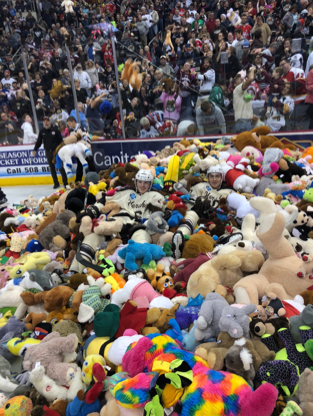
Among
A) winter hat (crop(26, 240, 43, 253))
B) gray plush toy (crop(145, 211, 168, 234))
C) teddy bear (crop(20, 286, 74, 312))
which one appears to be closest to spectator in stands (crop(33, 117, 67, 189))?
winter hat (crop(26, 240, 43, 253))

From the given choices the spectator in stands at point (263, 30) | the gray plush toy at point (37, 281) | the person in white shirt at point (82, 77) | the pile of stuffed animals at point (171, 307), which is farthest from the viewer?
the person in white shirt at point (82, 77)

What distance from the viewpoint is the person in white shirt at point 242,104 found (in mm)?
5966

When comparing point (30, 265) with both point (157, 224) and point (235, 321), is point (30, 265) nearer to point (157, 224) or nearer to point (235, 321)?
point (157, 224)

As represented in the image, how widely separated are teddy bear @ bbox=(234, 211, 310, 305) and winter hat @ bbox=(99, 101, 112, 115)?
224 inches

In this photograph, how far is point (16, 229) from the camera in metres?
4.56

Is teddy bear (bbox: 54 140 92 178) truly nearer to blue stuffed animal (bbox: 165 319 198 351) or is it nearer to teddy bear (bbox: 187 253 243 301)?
teddy bear (bbox: 187 253 243 301)

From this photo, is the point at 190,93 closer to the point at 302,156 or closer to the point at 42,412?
the point at 302,156

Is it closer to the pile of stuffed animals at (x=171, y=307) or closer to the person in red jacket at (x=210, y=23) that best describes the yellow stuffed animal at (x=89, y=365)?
the pile of stuffed animals at (x=171, y=307)

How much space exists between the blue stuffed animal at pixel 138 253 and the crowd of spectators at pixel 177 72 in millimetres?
3717

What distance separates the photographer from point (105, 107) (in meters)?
7.59

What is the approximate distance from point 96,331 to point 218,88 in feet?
16.3

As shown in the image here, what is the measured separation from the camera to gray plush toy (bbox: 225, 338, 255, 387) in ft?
5.87

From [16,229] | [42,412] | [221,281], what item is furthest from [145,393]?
[16,229]

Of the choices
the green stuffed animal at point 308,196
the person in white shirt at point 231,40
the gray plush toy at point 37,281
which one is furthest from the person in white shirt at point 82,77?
the green stuffed animal at point 308,196
